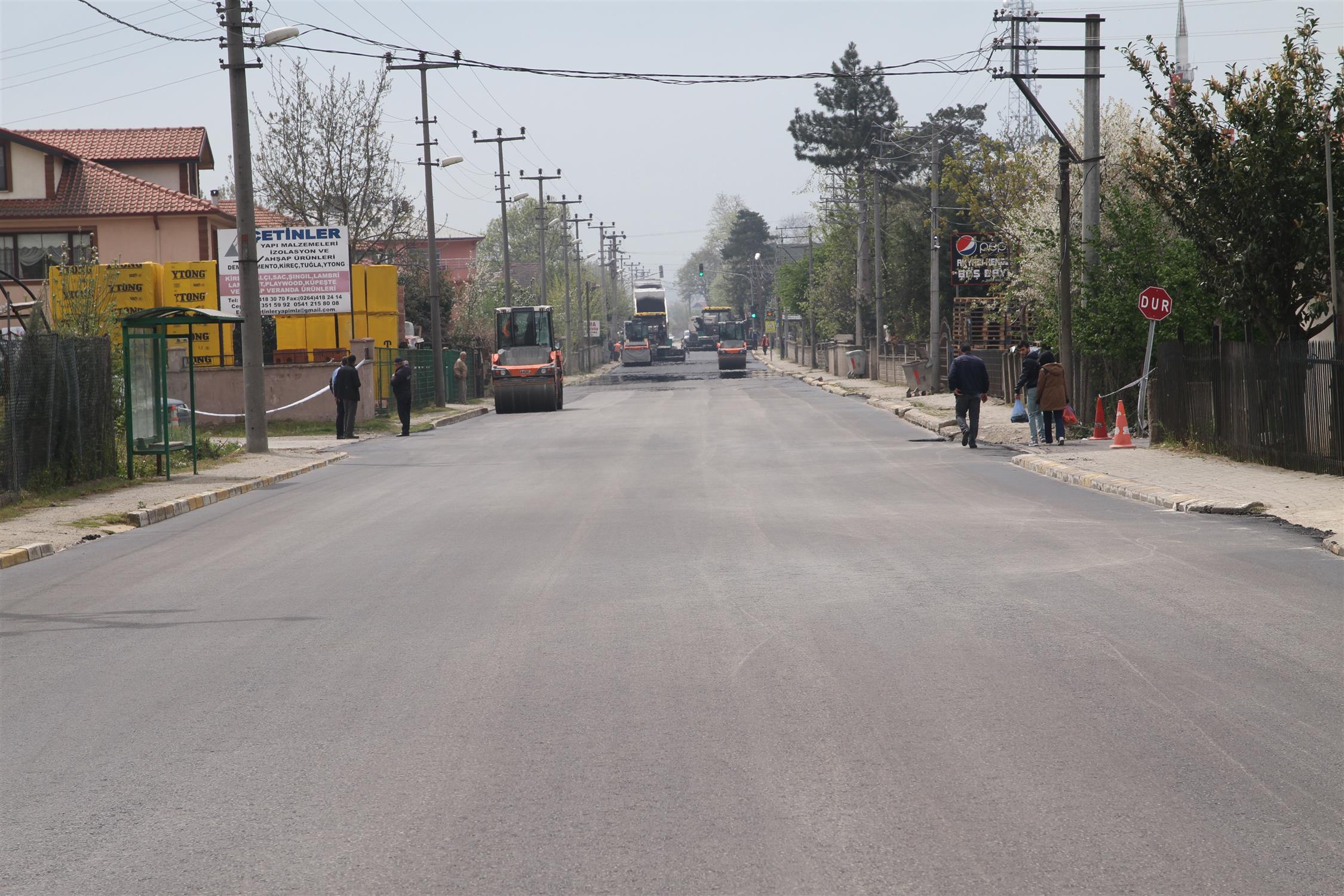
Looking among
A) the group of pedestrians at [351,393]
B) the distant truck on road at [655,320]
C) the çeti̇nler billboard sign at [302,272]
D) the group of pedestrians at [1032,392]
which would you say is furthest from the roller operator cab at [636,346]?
the group of pedestrians at [1032,392]

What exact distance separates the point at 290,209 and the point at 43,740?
50562 mm

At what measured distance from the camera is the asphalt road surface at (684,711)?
4703 millimetres

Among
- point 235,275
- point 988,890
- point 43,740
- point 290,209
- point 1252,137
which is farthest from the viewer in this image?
point 290,209

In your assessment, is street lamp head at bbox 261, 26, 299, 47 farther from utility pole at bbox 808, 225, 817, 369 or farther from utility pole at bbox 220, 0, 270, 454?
utility pole at bbox 808, 225, 817, 369

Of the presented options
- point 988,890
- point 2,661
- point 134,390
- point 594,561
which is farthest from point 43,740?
point 134,390

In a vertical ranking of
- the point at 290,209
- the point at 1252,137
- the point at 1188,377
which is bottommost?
the point at 1188,377

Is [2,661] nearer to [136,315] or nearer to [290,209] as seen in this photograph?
[136,315]

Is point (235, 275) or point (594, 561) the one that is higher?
point (235, 275)

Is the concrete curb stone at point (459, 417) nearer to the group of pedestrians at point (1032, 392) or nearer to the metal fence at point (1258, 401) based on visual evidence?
the group of pedestrians at point (1032, 392)

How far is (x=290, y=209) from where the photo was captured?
178ft

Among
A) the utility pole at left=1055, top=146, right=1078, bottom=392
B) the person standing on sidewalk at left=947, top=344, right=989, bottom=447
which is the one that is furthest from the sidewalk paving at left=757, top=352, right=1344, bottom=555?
the utility pole at left=1055, top=146, right=1078, bottom=392

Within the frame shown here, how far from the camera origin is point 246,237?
25984 mm

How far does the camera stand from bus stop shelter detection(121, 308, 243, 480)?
2011 centimetres

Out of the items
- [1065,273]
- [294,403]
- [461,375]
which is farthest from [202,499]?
[461,375]
